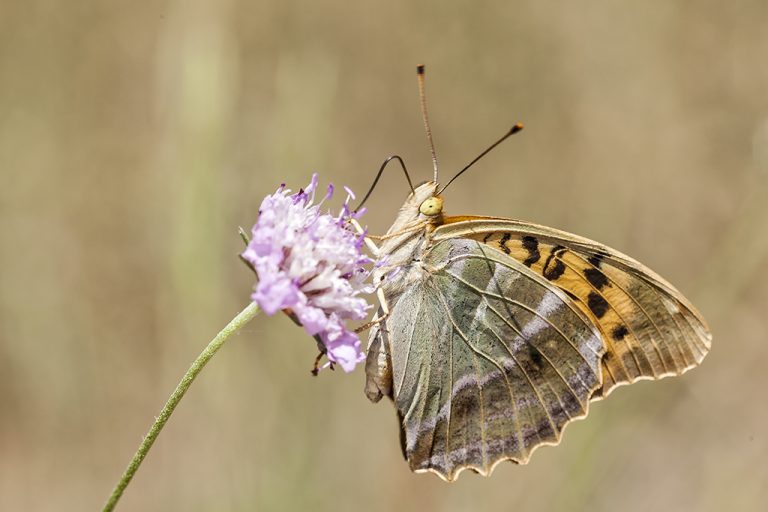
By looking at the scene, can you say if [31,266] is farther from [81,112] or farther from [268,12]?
[268,12]

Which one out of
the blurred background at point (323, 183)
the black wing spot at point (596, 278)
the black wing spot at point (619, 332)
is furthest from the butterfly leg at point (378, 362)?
the blurred background at point (323, 183)

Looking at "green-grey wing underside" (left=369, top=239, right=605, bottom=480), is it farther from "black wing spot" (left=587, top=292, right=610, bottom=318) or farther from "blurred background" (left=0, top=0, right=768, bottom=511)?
"blurred background" (left=0, top=0, right=768, bottom=511)

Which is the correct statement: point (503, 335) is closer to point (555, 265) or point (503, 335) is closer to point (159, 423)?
point (555, 265)

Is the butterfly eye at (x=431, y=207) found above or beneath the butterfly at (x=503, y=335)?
above

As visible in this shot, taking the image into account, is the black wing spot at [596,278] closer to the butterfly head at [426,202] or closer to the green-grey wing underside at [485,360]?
the green-grey wing underside at [485,360]

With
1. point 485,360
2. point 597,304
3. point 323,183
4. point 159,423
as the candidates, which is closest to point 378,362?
point 485,360

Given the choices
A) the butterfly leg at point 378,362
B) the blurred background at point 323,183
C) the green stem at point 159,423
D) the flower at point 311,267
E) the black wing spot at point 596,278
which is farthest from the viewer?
the blurred background at point 323,183

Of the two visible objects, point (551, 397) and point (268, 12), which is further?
point (268, 12)

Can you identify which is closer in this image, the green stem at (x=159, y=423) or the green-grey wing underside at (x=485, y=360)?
the green stem at (x=159, y=423)

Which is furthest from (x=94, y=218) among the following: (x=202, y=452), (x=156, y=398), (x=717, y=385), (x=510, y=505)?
(x=717, y=385)
